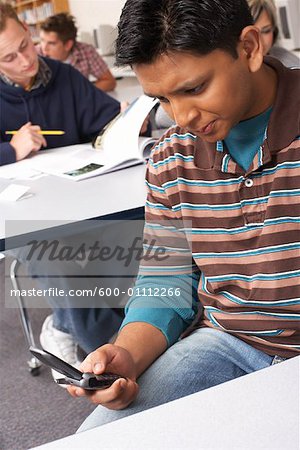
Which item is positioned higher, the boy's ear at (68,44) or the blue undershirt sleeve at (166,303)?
the boy's ear at (68,44)

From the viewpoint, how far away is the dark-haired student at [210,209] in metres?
0.90

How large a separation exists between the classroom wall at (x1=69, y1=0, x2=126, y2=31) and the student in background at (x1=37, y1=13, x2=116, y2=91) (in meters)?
1.85

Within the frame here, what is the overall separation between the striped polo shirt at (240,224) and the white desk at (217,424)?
1.02ft

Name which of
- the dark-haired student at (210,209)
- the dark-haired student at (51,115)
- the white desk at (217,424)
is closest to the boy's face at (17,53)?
the dark-haired student at (51,115)

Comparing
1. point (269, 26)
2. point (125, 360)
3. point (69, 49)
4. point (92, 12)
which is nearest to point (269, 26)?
point (269, 26)

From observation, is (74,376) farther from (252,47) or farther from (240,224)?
(252,47)

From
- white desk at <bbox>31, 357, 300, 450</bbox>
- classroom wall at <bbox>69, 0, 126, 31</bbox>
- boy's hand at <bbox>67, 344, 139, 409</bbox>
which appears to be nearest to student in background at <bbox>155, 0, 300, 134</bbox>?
boy's hand at <bbox>67, 344, 139, 409</bbox>

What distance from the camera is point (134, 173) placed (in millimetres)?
1763

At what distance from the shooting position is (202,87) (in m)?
0.92

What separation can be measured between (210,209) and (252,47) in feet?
0.96

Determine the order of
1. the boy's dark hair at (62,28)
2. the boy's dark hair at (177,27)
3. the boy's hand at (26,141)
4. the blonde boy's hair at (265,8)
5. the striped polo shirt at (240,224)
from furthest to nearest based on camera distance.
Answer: the boy's dark hair at (62,28) < the blonde boy's hair at (265,8) < the boy's hand at (26,141) < the striped polo shirt at (240,224) < the boy's dark hair at (177,27)

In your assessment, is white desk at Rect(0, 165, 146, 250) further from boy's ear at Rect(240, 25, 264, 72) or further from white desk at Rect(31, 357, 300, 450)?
white desk at Rect(31, 357, 300, 450)

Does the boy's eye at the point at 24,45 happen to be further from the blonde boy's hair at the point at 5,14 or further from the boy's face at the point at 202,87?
the boy's face at the point at 202,87

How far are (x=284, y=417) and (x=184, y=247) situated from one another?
1.76 feet
